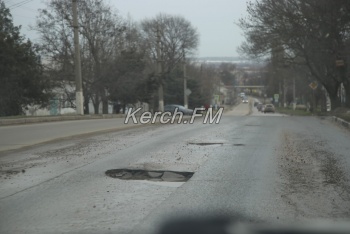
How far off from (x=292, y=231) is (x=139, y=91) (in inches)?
2011

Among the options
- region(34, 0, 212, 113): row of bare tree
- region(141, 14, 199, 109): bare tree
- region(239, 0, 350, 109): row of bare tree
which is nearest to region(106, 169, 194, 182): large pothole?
region(239, 0, 350, 109): row of bare tree

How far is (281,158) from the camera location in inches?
433

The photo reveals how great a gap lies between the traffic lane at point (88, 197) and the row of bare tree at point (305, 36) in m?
17.6

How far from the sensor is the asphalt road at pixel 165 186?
5836mm

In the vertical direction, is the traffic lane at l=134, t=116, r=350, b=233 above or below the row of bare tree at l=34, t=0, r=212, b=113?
below

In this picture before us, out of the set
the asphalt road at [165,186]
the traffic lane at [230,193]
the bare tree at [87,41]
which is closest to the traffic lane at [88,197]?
the asphalt road at [165,186]

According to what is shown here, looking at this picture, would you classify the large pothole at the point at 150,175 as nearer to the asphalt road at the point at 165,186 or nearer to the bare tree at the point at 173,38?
the asphalt road at the point at 165,186

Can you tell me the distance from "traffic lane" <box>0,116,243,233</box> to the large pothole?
1.02 feet

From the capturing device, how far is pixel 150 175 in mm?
8977

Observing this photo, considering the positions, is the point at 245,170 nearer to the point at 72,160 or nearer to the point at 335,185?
the point at 335,185

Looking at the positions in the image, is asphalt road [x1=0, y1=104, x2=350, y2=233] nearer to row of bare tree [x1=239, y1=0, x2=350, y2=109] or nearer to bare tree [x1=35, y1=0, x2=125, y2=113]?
row of bare tree [x1=239, y1=0, x2=350, y2=109]

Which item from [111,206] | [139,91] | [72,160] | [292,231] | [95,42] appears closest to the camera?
[292,231]

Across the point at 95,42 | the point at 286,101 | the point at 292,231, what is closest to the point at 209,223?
the point at 292,231

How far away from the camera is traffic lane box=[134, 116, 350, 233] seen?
19.6ft
